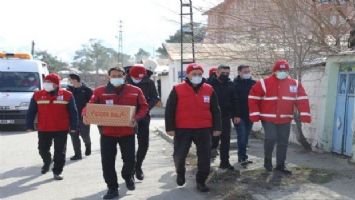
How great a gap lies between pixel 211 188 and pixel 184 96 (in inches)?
57.4

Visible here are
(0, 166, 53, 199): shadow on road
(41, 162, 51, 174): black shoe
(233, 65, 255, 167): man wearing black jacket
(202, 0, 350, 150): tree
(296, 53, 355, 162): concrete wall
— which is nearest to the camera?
(0, 166, 53, 199): shadow on road

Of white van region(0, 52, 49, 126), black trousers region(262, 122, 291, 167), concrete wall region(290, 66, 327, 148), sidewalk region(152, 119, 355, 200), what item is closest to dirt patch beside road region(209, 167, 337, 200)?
sidewalk region(152, 119, 355, 200)

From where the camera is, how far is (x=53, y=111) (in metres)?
9.00

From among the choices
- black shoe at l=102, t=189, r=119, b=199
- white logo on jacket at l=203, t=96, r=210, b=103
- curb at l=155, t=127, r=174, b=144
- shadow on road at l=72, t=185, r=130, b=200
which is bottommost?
curb at l=155, t=127, r=174, b=144

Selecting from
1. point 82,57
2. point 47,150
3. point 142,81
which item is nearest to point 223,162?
point 142,81

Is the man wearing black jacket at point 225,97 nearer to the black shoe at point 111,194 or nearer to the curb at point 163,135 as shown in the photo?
the black shoe at point 111,194

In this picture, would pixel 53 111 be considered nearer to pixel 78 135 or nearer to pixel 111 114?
pixel 111 114

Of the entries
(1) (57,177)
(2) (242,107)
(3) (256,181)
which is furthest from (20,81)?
(3) (256,181)

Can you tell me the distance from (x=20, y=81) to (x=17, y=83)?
0.14 m

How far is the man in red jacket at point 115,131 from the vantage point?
7430 mm

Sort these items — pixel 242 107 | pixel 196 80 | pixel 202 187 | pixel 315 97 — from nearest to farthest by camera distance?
pixel 196 80 < pixel 202 187 < pixel 242 107 < pixel 315 97

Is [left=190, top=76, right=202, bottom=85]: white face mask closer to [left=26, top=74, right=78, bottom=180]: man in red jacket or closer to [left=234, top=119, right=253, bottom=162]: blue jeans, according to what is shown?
[left=234, top=119, right=253, bottom=162]: blue jeans

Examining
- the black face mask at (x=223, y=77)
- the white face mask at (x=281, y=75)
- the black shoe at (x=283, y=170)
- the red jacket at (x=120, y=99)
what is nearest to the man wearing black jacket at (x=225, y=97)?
Result: the black face mask at (x=223, y=77)

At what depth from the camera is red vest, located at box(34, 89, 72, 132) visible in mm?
8961
